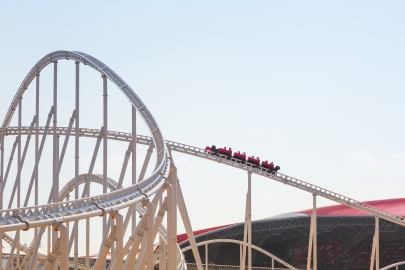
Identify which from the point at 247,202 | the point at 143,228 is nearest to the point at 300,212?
the point at 247,202

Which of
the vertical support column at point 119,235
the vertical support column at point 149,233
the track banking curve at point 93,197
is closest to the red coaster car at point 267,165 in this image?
the track banking curve at point 93,197

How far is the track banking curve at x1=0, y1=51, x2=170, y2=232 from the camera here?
54.2 ft

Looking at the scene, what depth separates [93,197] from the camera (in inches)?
740

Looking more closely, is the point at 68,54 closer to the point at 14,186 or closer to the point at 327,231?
the point at 14,186

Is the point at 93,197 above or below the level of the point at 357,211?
below

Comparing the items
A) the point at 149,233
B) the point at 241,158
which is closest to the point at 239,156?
the point at 241,158

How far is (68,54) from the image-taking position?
29.6 metres

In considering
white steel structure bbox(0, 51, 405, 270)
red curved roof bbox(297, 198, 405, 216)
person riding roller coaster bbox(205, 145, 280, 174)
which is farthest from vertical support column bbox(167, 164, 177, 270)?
red curved roof bbox(297, 198, 405, 216)

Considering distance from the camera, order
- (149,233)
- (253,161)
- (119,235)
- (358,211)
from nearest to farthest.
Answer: (119,235) → (149,233) → (253,161) → (358,211)

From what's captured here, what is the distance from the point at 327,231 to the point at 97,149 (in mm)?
24503

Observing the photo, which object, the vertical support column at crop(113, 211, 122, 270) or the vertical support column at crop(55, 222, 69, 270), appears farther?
the vertical support column at crop(113, 211, 122, 270)

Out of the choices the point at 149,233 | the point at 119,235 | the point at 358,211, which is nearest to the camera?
the point at 119,235

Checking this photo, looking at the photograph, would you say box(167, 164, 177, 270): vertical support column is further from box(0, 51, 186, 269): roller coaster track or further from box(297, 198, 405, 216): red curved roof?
box(297, 198, 405, 216): red curved roof

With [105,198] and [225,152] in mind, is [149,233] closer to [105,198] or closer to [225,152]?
[105,198]
